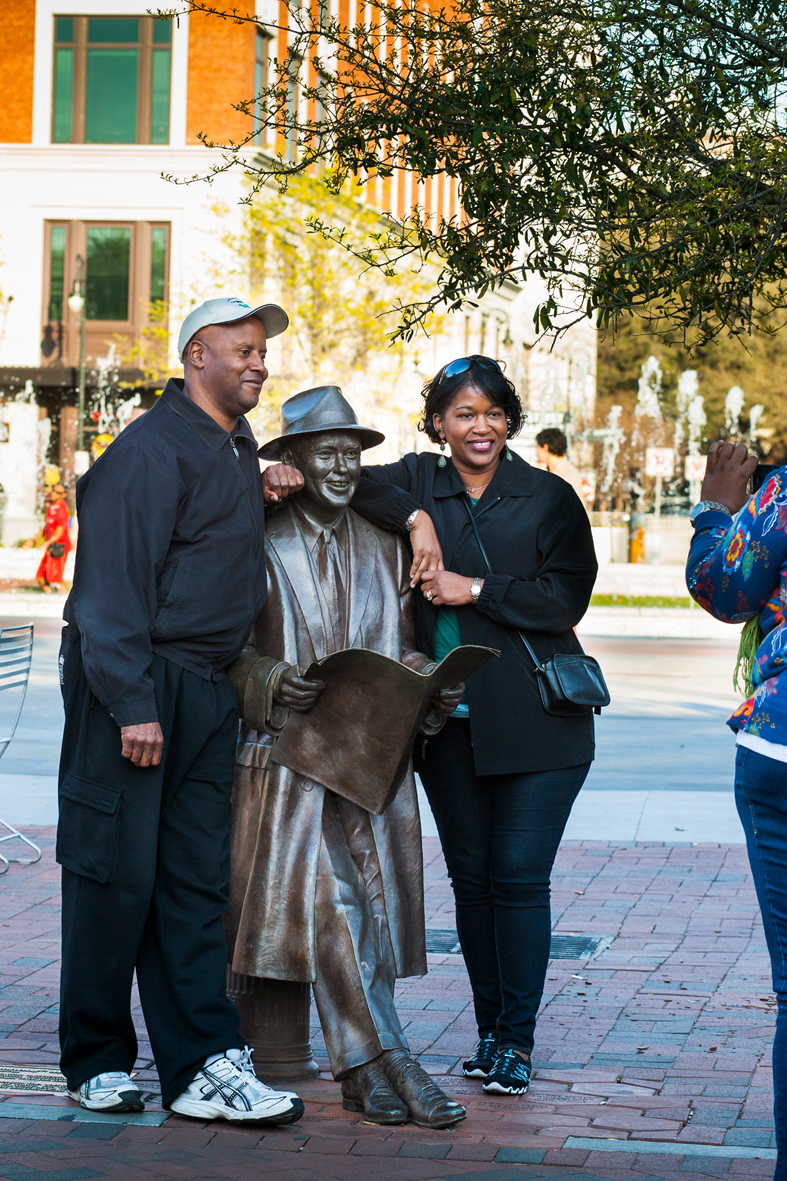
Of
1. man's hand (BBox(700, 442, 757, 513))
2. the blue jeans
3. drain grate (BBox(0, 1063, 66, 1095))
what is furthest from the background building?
the blue jeans

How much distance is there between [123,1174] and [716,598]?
1.89 m

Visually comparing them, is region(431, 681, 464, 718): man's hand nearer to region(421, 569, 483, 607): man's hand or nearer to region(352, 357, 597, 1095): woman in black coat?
region(352, 357, 597, 1095): woman in black coat

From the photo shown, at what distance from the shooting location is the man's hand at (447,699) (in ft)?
13.5

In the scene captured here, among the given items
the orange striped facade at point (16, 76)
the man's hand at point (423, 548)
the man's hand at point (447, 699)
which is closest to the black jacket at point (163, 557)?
the man's hand at point (423, 548)

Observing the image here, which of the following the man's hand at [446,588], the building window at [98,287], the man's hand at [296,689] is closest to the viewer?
the man's hand at [296,689]

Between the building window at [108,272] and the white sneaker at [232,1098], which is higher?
the building window at [108,272]

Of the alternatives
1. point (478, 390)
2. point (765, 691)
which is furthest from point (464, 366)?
point (765, 691)

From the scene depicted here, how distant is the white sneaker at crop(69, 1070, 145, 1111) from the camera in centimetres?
392

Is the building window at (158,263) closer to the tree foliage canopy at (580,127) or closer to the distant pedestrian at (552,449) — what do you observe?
the distant pedestrian at (552,449)

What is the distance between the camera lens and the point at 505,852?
432 cm

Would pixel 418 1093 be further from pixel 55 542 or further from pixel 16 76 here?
pixel 16 76

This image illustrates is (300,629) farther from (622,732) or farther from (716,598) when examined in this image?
(622,732)

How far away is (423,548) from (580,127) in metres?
1.31

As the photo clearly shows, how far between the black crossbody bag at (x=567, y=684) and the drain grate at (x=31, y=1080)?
1713 millimetres
